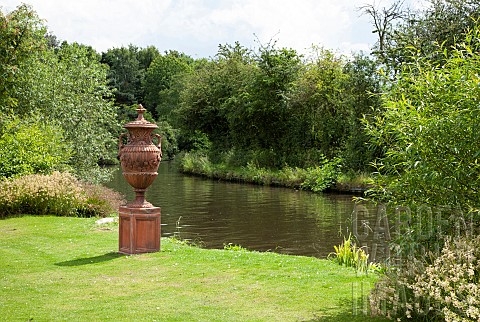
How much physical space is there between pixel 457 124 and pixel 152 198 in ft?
69.2

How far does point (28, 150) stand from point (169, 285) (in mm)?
11792

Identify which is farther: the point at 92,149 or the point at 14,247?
the point at 92,149

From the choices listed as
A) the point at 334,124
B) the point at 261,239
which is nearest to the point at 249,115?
the point at 334,124

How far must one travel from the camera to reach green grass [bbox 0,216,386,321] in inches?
261

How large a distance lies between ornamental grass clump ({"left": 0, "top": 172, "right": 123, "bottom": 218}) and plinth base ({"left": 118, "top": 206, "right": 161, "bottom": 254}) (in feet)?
20.0

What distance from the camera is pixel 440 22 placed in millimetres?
25984

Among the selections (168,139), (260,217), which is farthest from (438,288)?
(168,139)

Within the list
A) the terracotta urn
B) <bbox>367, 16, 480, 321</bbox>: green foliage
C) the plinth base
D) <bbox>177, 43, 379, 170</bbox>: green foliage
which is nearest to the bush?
<bbox>367, 16, 480, 321</bbox>: green foliage

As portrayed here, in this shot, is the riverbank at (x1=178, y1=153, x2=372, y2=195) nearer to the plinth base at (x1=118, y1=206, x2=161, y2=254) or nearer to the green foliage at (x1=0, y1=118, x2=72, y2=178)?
the green foliage at (x1=0, y1=118, x2=72, y2=178)

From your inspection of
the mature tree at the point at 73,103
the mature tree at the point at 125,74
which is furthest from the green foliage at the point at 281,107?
the mature tree at the point at 125,74

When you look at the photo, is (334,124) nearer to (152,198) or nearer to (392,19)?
(392,19)

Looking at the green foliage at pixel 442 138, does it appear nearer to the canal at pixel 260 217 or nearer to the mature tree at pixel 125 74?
the canal at pixel 260 217

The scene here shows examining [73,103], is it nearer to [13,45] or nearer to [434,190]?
[13,45]

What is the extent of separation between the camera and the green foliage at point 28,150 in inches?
690
